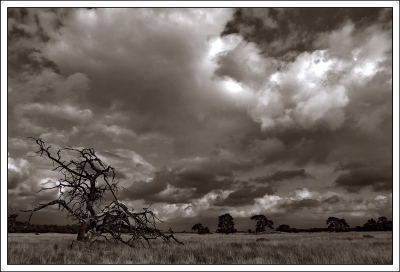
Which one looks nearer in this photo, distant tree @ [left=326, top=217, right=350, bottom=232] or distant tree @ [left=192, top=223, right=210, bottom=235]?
distant tree @ [left=192, top=223, right=210, bottom=235]

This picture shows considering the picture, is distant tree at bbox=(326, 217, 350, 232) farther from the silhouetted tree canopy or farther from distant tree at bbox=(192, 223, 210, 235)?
distant tree at bbox=(192, 223, 210, 235)

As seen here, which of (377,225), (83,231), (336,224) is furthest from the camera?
(336,224)

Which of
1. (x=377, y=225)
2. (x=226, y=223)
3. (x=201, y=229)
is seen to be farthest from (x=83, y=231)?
(x=226, y=223)

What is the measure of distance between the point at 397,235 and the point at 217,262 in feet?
22.4

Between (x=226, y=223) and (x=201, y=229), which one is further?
(x=226, y=223)

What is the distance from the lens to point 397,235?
1106 cm

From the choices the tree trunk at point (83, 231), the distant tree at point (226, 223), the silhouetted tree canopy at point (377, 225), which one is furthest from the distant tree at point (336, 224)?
the tree trunk at point (83, 231)

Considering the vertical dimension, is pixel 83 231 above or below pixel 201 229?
above

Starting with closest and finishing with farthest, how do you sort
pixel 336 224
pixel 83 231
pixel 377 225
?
pixel 83 231 < pixel 377 225 < pixel 336 224

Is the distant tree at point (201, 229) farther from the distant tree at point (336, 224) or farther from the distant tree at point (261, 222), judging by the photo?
the distant tree at point (336, 224)

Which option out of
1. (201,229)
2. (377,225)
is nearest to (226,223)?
(201,229)

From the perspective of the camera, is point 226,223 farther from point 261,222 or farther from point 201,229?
point 201,229

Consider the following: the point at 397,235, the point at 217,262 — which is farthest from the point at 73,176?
the point at 397,235

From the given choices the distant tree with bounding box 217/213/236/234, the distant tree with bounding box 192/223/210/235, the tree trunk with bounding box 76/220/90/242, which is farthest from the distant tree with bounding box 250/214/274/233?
the tree trunk with bounding box 76/220/90/242
